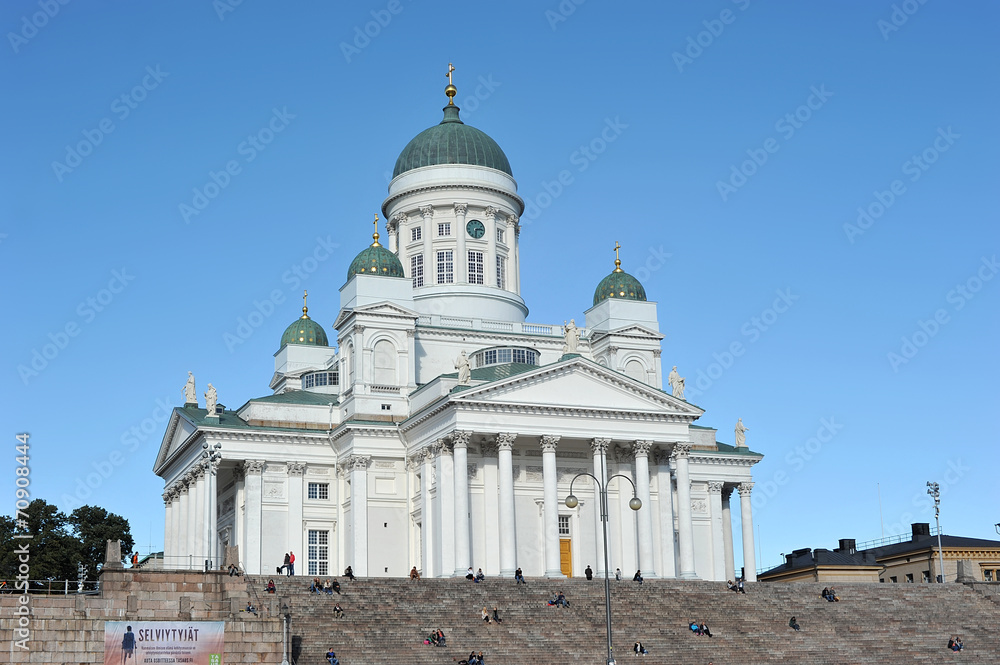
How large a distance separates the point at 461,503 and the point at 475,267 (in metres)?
20.6

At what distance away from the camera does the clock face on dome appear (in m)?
77.9

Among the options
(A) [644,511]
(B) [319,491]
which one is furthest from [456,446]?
(B) [319,491]

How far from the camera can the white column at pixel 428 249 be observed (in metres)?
77.0

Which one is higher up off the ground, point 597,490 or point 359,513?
point 597,490

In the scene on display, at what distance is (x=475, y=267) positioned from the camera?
254 feet

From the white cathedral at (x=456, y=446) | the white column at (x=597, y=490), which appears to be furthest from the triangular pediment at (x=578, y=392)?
the white column at (x=597, y=490)

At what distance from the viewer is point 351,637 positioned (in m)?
45.5

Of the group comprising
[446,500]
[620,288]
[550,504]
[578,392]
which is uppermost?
[620,288]

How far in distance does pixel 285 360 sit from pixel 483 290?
16.1 m

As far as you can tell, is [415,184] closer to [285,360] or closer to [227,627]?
[285,360]

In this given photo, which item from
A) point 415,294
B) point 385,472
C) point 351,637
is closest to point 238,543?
point 385,472

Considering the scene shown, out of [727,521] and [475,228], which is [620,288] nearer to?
[475,228]

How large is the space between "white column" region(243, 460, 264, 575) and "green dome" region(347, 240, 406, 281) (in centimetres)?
1157

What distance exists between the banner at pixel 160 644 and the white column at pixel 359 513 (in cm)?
2159
